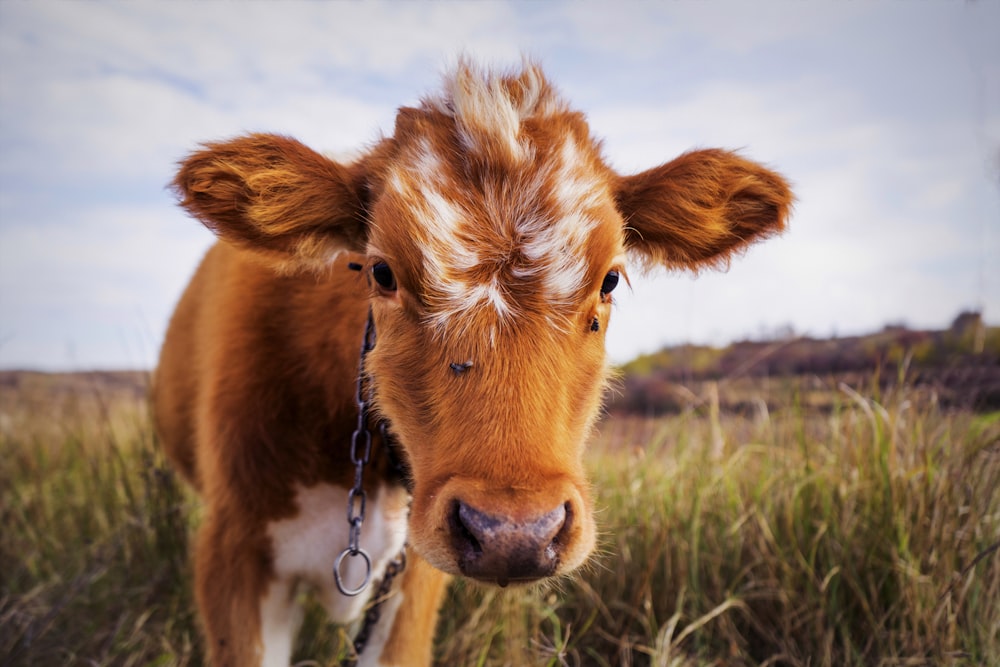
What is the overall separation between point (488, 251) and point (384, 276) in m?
0.39

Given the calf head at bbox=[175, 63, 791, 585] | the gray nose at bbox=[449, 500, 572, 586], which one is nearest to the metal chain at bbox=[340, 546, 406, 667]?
the calf head at bbox=[175, 63, 791, 585]

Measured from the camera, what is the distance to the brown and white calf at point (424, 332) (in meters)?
1.82

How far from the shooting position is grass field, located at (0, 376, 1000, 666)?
321cm

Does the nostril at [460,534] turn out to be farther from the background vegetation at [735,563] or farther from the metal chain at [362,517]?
the background vegetation at [735,563]

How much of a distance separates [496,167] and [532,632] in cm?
→ 217

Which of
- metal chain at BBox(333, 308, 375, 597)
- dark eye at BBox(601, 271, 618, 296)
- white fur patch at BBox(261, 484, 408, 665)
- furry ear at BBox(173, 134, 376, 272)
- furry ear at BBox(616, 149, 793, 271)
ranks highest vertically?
furry ear at BBox(616, 149, 793, 271)

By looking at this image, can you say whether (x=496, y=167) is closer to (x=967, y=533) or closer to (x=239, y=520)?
(x=239, y=520)

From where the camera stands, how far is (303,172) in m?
2.41

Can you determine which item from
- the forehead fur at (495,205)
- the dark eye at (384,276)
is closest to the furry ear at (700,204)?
the forehead fur at (495,205)

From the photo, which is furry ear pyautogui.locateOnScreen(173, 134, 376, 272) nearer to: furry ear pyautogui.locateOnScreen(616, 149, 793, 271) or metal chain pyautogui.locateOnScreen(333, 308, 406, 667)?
metal chain pyautogui.locateOnScreen(333, 308, 406, 667)

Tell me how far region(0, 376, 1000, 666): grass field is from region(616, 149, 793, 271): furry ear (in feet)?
4.33

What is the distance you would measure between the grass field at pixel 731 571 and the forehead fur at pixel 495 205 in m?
1.39

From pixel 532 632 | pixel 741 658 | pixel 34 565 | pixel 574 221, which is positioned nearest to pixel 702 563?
pixel 741 658

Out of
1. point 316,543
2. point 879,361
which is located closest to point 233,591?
point 316,543
